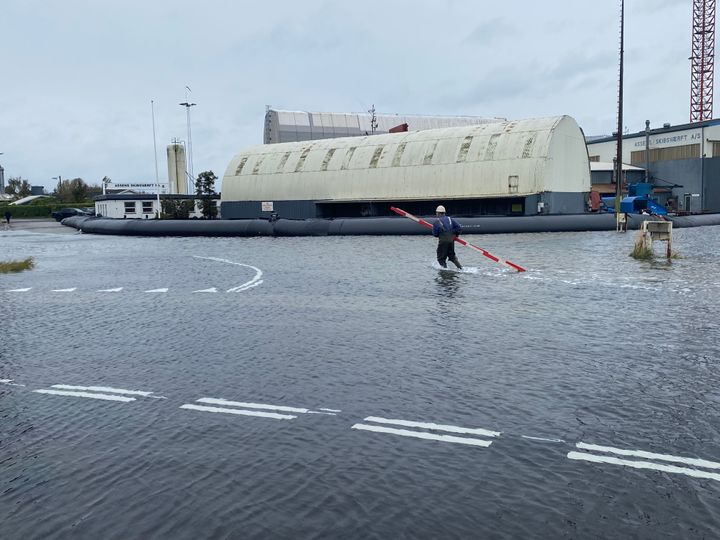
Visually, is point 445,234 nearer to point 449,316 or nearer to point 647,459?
point 449,316

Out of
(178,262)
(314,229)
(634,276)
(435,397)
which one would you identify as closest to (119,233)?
(314,229)

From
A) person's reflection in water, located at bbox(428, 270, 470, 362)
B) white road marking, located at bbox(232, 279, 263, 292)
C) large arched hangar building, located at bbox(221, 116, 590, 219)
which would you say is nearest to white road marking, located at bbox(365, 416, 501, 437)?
person's reflection in water, located at bbox(428, 270, 470, 362)

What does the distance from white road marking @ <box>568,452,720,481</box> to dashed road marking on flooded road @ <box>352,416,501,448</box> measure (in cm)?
81

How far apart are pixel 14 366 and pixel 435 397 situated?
5975mm

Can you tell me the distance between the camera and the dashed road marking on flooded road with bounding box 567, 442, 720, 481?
5.87 metres

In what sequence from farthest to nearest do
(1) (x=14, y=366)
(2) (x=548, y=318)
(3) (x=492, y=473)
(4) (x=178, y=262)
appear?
(4) (x=178, y=262) < (2) (x=548, y=318) < (1) (x=14, y=366) < (3) (x=492, y=473)

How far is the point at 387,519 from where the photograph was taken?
5.14 meters

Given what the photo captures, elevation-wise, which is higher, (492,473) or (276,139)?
(276,139)

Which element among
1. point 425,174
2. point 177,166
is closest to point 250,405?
point 425,174

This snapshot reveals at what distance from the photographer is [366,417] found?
7.47 metres

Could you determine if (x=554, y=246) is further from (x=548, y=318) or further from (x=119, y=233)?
(x=119, y=233)

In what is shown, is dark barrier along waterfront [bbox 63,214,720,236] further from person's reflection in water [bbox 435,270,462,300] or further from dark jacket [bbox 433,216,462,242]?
person's reflection in water [bbox 435,270,462,300]

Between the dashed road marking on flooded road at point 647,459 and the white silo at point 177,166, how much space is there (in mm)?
105184

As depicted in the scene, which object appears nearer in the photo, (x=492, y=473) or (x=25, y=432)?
(x=492, y=473)
